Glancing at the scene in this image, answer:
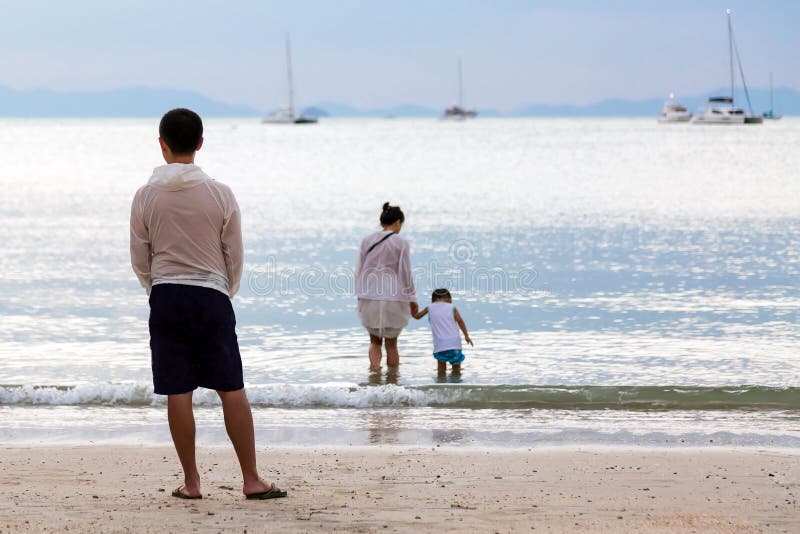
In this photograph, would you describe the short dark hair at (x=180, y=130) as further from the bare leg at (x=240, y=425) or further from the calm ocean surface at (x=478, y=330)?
the calm ocean surface at (x=478, y=330)

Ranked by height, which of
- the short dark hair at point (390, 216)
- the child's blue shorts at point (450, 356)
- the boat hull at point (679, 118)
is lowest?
the child's blue shorts at point (450, 356)

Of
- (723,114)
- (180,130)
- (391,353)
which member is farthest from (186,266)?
(723,114)

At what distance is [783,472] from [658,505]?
1189 mm

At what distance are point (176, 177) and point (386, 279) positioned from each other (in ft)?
14.9

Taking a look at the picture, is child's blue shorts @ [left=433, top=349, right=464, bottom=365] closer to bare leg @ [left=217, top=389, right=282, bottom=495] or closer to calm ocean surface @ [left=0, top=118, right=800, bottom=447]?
calm ocean surface @ [left=0, top=118, right=800, bottom=447]

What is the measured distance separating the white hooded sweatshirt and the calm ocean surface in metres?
2.69

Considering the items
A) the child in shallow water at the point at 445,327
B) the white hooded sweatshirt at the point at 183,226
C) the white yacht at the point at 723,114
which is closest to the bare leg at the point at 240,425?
the white hooded sweatshirt at the point at 183,226

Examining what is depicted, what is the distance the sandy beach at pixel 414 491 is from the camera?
4871mm

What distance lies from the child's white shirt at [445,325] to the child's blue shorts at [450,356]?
0.16 ft

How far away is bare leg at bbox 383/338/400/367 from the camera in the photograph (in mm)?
9711

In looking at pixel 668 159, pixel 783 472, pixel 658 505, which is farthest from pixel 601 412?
pixel 668 159

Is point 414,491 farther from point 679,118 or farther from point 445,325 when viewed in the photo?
point 679,118

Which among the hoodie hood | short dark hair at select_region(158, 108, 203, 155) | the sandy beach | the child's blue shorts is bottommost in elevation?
the sandy beach

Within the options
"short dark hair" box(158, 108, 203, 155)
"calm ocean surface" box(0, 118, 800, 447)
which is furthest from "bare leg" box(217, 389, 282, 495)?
"calm ocean surface" box(0, 118, 800, 447)
